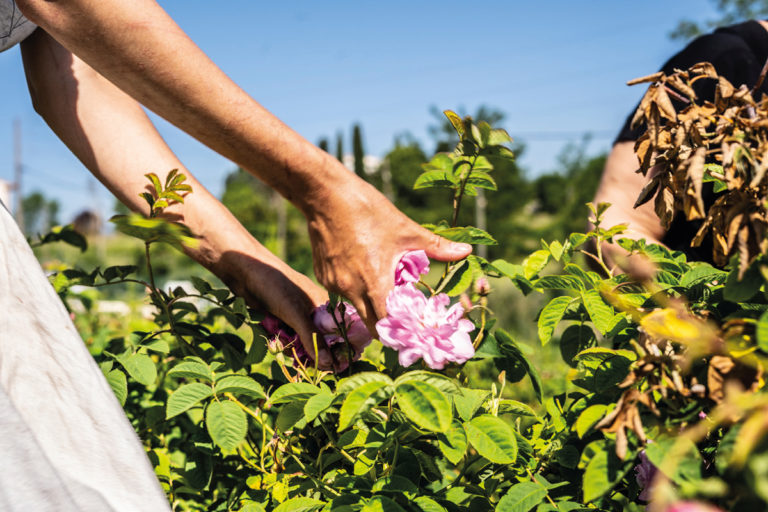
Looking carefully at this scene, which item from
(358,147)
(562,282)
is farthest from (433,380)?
(358,147)

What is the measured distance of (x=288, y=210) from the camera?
113 ft

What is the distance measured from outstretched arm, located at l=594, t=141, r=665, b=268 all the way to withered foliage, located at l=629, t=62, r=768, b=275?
3.56 ft

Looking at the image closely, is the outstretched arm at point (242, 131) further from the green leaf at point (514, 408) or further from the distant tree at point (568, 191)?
the distant tree at point (568, 191)

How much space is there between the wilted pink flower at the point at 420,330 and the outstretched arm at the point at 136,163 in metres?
0.31

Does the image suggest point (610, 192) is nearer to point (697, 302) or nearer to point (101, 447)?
point (697, 302)

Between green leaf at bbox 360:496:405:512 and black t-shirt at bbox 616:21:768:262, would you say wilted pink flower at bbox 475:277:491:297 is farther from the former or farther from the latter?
black t-shirt at bbox 616:21:768:262

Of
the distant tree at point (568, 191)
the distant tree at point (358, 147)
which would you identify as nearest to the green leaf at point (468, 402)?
the distant tree at point (358, 147)

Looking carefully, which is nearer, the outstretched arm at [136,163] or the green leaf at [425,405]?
the green leaf at [425,405]

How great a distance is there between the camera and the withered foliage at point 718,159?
702mm

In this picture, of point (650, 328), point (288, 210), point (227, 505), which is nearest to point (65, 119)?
point (227, 505)

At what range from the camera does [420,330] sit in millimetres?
1016

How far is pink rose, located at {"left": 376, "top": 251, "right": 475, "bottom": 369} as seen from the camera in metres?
1.01

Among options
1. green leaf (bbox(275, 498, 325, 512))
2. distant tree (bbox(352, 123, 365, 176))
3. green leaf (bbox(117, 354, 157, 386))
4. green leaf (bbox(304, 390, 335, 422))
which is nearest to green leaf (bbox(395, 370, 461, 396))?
green leaf (bbox(304, 390, 335, 422))

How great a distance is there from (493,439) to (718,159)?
0.53m
